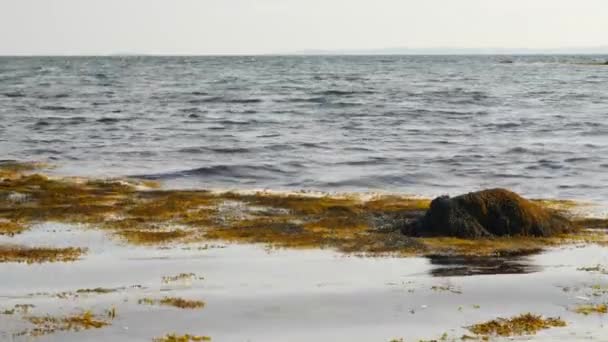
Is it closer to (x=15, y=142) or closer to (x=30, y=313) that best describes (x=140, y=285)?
(x=30, y=313)

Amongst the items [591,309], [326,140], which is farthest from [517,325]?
[326,140]

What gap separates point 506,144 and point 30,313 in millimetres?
29912

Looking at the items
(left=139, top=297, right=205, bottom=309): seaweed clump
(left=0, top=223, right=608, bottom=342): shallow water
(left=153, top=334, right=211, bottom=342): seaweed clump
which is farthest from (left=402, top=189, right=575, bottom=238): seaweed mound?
(left=153, top=334, right=211, bottom=342): seaweed clump

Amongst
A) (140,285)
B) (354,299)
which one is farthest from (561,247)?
(140,285)

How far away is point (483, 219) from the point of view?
17484mm

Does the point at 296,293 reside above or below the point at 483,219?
below

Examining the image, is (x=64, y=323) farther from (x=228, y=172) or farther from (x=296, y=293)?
(x=228, y=172)

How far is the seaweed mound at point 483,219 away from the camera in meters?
17.2

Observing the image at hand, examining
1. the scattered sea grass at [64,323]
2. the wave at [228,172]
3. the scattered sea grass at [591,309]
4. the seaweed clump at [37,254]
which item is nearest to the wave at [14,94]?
the wave at [228,172]

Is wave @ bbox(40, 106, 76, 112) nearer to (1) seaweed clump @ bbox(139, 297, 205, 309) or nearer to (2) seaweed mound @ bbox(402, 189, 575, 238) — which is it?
(2) seaweed mound @ bbox(402, 189, 575, 238)

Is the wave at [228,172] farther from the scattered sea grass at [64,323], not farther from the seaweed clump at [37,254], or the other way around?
the scattered sea grass at [64,323]

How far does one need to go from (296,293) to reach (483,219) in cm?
618

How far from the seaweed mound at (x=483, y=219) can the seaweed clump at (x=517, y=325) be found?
5681 millimetres

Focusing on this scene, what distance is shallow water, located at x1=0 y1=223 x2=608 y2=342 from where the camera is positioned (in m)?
11.0
